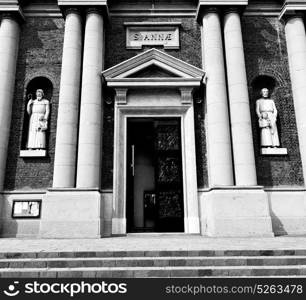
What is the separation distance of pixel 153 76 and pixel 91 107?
265 cm

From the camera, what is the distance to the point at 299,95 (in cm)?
1143

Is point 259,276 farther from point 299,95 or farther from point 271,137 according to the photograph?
point 299,95

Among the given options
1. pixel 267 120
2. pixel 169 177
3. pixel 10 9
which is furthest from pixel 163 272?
pixel 10 9

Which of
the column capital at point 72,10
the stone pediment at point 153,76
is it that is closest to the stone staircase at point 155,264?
the stone pediment at point 153,76

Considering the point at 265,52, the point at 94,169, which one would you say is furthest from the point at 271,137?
the point at 94,169

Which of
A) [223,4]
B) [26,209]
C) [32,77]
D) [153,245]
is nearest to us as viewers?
[153,245]

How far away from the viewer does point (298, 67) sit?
38.2 ft

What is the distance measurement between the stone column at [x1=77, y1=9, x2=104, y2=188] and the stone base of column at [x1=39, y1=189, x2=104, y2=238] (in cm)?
48

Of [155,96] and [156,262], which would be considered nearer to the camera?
[156,262]

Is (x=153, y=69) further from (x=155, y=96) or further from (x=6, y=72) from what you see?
(x=6, y=72)

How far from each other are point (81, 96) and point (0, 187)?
405 centimetres

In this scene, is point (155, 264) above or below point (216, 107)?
below

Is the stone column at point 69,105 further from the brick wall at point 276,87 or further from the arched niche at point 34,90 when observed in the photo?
the brick wall at point 276,87

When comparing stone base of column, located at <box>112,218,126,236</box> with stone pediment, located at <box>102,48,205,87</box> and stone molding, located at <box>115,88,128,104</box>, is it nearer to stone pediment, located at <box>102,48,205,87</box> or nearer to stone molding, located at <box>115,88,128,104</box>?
stone molding, located at <box>115,88,128,104</box>
